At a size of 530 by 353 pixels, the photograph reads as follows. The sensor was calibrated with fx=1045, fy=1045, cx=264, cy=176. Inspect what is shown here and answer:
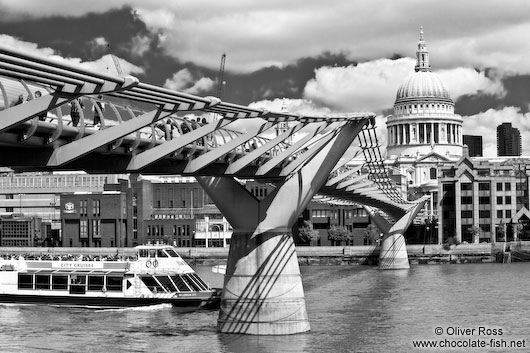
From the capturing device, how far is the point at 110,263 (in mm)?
61781

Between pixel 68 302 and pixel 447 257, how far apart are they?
70242 mm

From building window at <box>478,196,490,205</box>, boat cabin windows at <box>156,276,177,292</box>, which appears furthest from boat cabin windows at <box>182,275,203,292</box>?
building window at <box>478,196,490,205</box>

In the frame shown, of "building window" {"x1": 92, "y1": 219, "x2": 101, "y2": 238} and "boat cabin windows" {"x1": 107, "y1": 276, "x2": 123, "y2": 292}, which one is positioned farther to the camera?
"building window" {"x1": 92, "y1": 219, "x2": 101, "y2": 238}

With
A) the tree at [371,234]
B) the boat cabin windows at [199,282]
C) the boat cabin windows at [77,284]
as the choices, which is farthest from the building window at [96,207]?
the boat cabin windows at [199,282]

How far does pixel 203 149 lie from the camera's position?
39.9 m

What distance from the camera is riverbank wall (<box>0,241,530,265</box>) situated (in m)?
123

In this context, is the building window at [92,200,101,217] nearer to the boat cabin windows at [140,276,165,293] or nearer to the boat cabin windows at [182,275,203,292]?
the boat cabin windows at [182,275,203,292]

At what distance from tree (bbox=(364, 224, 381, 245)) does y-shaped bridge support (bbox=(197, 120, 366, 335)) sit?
93.4 meters

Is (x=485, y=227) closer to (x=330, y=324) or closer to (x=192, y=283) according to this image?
(x=192, y=283)

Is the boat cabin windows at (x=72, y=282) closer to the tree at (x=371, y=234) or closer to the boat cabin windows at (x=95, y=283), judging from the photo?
the boat cabin windows at (x=95, y=283)

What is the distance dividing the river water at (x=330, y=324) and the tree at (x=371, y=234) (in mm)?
60206

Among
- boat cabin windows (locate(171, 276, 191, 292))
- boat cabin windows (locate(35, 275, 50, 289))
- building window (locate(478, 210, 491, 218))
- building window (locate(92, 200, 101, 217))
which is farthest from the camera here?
building window (locate(478, 210, 491, 218))

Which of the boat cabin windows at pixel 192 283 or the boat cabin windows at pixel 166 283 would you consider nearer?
the boat cabin windows at pixel 166 283

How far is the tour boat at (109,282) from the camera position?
5981 cm
